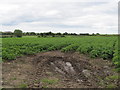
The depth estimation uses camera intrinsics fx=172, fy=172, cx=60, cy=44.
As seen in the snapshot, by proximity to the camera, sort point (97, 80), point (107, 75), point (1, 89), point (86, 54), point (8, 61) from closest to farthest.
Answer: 1. point (1, 89)
2. point (97, 80)
3. point (107, 75)
4. point (8, 61)
5. point (86, 54)

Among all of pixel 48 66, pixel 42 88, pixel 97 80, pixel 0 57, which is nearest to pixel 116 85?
pixel 97 80

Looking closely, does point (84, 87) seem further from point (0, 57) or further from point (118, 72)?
point (0, 57)

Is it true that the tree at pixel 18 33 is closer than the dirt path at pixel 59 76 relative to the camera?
No

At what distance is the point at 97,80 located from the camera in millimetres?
8703

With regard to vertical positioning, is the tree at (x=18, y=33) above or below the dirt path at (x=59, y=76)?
above

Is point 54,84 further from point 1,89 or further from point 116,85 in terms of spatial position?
point 116,85

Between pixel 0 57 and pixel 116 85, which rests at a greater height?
pixel 0 57

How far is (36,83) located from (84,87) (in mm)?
2180

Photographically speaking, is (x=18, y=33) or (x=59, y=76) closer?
(x=59, y=76)

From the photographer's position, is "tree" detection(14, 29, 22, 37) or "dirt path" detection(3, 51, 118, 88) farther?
"tree" detection(14, 29, 22, 37)

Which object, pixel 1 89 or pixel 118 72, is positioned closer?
pixel 1 89

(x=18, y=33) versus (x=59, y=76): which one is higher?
(x=18, y=33)

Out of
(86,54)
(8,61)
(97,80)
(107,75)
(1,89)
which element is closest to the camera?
(1,89)

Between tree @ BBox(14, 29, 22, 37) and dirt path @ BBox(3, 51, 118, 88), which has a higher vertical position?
tree @ BBox(14, 29, 22, 37)
